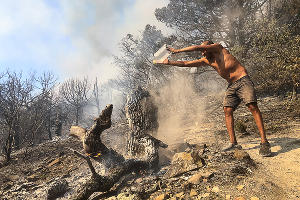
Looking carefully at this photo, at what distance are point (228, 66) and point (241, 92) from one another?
0.48 m

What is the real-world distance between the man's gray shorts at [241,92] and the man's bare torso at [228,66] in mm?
96

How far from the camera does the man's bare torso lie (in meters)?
3.23

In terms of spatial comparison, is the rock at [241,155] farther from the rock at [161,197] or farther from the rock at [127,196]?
the rock at [127,196]

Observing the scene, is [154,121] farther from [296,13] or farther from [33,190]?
[296,13]

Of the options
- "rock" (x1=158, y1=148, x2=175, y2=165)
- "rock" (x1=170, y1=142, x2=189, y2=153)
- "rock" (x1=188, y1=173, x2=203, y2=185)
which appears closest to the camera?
"rock" (x1=188, y1=173, x2=203, y2=185)

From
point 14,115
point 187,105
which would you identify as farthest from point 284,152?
point 14,115

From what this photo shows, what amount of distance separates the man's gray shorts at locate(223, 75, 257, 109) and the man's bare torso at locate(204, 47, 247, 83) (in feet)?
0.31

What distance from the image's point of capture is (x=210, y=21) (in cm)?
1188

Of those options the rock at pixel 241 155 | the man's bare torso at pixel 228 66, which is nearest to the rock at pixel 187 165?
the rock at pixel 241 155

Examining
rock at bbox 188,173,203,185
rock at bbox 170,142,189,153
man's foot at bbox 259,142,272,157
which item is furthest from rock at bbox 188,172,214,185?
rock at bbox 170,142,189,153

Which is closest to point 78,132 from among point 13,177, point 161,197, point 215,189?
point 161,197

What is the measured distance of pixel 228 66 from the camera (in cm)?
325

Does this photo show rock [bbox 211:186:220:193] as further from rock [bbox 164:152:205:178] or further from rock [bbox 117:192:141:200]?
rock [bbox 117:192:141:200]

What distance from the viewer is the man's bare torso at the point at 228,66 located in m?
3.23
